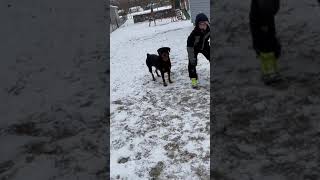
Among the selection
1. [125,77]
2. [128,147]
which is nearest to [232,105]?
[128,147]

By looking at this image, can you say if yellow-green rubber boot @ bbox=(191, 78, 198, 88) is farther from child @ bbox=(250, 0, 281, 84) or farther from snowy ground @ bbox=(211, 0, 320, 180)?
child @ bbox=(250, 0, 281, 84)

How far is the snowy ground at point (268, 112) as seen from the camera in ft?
7.97

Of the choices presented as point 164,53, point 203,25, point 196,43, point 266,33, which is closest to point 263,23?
point 266,33

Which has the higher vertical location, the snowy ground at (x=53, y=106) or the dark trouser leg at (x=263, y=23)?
the dark trouser leg at (x=263, y=23)

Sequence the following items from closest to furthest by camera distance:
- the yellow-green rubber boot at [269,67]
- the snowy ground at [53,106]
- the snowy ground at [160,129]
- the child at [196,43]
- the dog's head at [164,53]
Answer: the snowy ground at [53,106], the snowy ground at [160,129], the yellow-green rubber boot at [269,67], the child at [196,43], the dog's head at [164,53]

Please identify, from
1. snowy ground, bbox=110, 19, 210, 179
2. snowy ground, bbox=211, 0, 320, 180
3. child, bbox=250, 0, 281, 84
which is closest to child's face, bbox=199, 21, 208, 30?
snowy ground, bbox=211, 0, 320, 180

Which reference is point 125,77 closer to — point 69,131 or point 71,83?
point 71,83

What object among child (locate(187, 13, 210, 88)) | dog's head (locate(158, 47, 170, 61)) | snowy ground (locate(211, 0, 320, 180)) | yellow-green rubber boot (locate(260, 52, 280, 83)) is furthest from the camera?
dog's head (locate(158, 47, 170, 61))

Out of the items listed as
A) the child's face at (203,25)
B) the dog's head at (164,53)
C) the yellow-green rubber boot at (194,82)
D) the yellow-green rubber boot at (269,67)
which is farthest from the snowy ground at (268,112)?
the dog's head at (164,53)

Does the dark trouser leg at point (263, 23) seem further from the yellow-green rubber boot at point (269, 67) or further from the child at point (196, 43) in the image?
the child at point (196, 43)

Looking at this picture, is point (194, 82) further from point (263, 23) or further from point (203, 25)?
point (263, 23)

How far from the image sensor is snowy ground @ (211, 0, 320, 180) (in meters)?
2.43

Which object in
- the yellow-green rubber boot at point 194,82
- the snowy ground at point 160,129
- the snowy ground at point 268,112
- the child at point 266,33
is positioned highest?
the child at point 266,33

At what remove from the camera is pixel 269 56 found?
325cm
